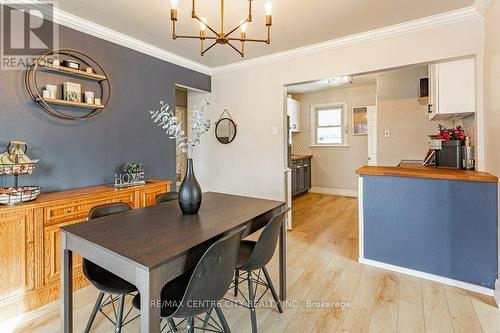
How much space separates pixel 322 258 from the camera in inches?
112

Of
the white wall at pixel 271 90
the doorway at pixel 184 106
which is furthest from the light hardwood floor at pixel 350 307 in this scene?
the doorway at pixel 184 106

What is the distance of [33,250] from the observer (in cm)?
194

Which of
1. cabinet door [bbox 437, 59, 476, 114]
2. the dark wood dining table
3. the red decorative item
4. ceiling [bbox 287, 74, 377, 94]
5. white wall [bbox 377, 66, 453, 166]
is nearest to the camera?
the dark wood dining table

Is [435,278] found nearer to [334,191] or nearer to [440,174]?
[440,174]

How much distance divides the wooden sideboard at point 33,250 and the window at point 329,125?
5.43 metres

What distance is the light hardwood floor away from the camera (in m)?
1.77

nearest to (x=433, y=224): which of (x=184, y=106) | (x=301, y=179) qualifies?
(x=301, y=179)

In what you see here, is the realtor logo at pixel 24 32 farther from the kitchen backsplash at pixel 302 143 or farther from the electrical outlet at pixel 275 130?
the kitchen backsplash at pixel 302 143

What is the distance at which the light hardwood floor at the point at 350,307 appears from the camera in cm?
177

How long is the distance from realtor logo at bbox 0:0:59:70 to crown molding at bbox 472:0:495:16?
12.4 ft

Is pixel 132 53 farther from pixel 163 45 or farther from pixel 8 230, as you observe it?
pixel 8 230

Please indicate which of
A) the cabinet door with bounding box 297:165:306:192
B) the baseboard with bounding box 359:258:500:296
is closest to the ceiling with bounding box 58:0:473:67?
the baseboard with bounding box 359:258:500:296

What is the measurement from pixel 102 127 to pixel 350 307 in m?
2.97

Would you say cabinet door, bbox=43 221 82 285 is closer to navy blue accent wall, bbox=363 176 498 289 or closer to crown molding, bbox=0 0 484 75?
crown molding, bbox=0 0 484 75
